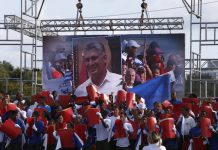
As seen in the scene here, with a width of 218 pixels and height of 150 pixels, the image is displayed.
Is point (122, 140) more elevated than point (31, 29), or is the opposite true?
point (31, 29)

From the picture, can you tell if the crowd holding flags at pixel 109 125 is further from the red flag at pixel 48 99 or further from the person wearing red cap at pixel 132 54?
the person wearing red cap at pixel 132 54

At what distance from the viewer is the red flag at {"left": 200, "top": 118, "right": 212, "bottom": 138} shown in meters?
17.1

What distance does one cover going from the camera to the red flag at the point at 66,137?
17.6 m

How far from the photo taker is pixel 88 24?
29.0 m

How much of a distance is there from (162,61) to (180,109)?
288 inches

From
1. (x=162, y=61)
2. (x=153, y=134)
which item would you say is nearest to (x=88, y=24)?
(x=162, y=61)

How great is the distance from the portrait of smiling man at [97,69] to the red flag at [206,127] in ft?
27.6

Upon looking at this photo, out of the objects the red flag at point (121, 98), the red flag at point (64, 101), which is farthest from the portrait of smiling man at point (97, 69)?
the red flag at point (121, 98)

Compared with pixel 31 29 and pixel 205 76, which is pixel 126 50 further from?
pixel 31 29

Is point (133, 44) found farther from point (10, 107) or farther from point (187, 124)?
point (187, 124)

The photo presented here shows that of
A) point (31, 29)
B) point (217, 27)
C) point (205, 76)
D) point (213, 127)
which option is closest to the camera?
point (213, 127)

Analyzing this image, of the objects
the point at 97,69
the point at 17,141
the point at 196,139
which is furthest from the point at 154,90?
the point at 17,141

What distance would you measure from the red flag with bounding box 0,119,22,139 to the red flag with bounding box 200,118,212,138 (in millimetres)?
5099

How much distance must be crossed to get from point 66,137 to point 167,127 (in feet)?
8.94
